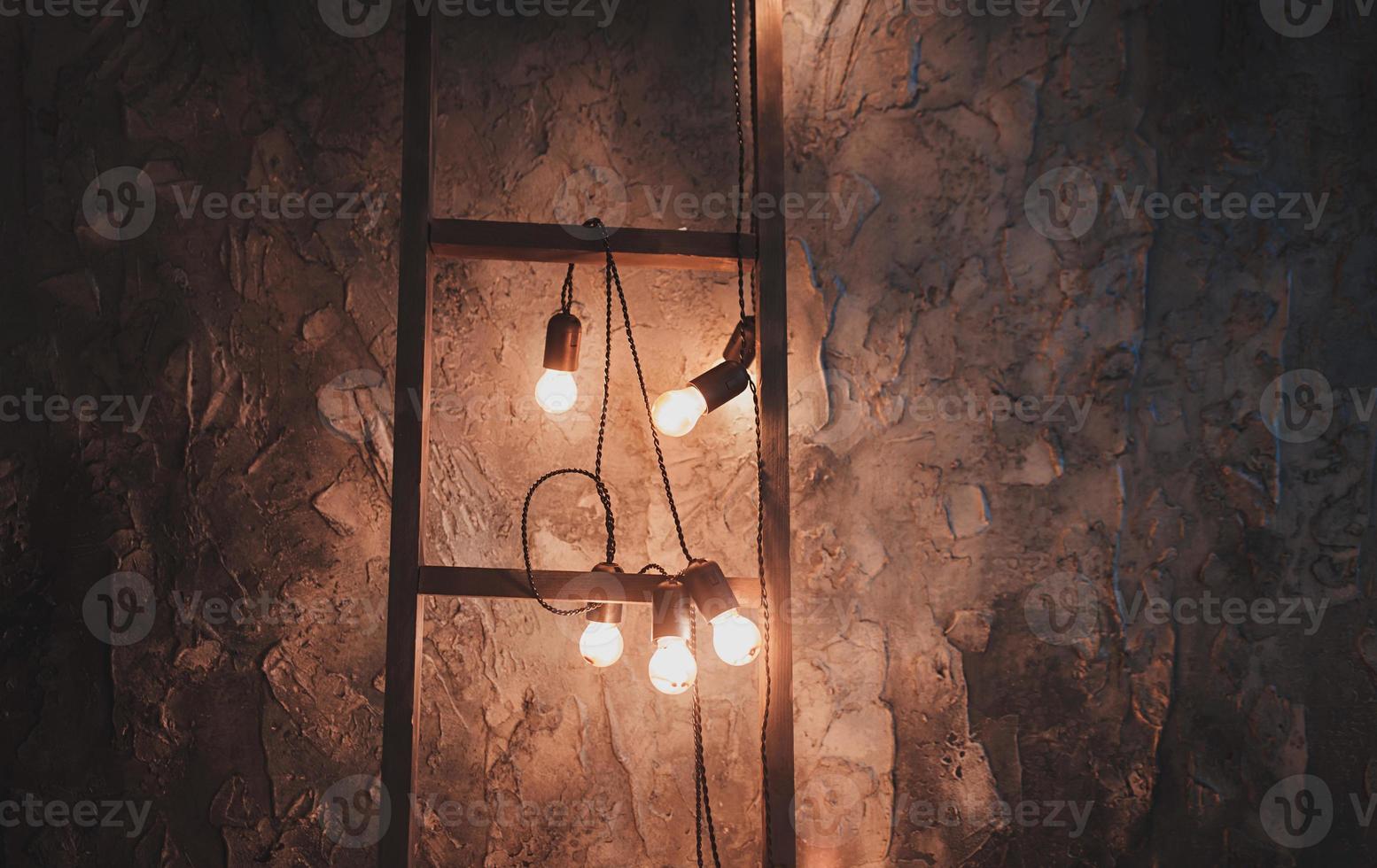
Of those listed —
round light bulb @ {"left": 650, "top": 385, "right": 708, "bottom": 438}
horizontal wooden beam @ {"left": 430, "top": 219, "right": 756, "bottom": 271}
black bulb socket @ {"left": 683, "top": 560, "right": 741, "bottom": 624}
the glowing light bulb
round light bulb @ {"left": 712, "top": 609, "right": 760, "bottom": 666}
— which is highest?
horizontal wooden beam @ {"left": 430, "top": 219, "right": 756, "bottom": 271}

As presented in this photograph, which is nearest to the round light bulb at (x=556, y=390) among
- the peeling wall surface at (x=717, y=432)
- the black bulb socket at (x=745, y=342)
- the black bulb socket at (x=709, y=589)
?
the peeling wall surface at (x=717, y=432)

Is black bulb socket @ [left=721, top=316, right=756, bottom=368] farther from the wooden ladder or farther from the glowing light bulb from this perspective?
the glowing light bulb

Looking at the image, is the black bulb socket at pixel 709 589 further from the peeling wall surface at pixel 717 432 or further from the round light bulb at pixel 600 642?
the peeling wall surface at pixel 717 432

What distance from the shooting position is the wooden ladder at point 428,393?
1224 millimetres

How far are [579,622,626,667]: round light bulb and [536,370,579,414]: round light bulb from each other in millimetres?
384

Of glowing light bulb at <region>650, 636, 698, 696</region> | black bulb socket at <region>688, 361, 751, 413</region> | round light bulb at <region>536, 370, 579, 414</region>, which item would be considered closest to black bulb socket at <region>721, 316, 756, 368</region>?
black bulb socket at <region>688, 361, 751, 413</region>

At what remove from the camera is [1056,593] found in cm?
166

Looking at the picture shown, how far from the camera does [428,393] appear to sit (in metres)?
1.28

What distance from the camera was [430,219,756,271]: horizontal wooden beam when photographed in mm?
1310

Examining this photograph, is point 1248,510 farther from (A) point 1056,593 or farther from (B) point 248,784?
(B) point 248,784

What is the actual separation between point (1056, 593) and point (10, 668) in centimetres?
198

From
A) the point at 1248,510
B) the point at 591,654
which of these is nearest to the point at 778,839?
the point at 591,654

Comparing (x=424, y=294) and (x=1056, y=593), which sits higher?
(x=424, y=294)

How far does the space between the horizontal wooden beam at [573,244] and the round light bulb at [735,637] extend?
0.56m
